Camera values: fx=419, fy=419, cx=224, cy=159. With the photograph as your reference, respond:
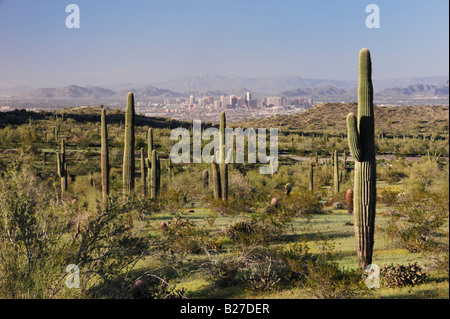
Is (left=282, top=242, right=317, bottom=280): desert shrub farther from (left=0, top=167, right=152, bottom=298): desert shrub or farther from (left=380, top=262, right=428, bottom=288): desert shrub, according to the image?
(left=0, top=167, right=152, bottom=298): desert shrub

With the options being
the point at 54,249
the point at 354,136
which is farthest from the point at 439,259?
the point at 54,249

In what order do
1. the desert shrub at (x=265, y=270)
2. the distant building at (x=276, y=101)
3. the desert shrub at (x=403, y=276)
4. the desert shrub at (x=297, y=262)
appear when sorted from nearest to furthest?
the desert shrub at (x=403, y=276), the desert shrub at (x=297, y=262), the desert shrub at (x=265, y=270), the distant building at (x=276, y=101)

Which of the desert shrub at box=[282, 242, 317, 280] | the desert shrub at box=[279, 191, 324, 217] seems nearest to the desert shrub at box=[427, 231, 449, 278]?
the desert shrub at box=[282, 242, 317, 280]

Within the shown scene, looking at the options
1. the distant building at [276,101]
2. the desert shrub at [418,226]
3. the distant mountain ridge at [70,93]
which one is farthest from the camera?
the distant mountain ridge at [70,93]

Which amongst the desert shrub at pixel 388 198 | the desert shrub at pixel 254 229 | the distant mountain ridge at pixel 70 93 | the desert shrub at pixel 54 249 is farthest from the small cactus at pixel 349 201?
the distant mountain ridge at pixel 70 93

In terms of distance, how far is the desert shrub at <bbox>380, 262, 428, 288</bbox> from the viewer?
28.6 feet

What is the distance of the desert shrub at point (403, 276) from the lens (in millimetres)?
8711

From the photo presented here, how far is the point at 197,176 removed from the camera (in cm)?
2762

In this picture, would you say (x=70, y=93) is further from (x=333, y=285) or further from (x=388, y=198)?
(x=333, y=285)

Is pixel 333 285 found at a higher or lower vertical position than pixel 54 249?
lower

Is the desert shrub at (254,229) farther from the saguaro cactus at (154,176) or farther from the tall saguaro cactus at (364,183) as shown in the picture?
the saguaro cactus at (154,176)

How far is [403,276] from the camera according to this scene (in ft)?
28.6
